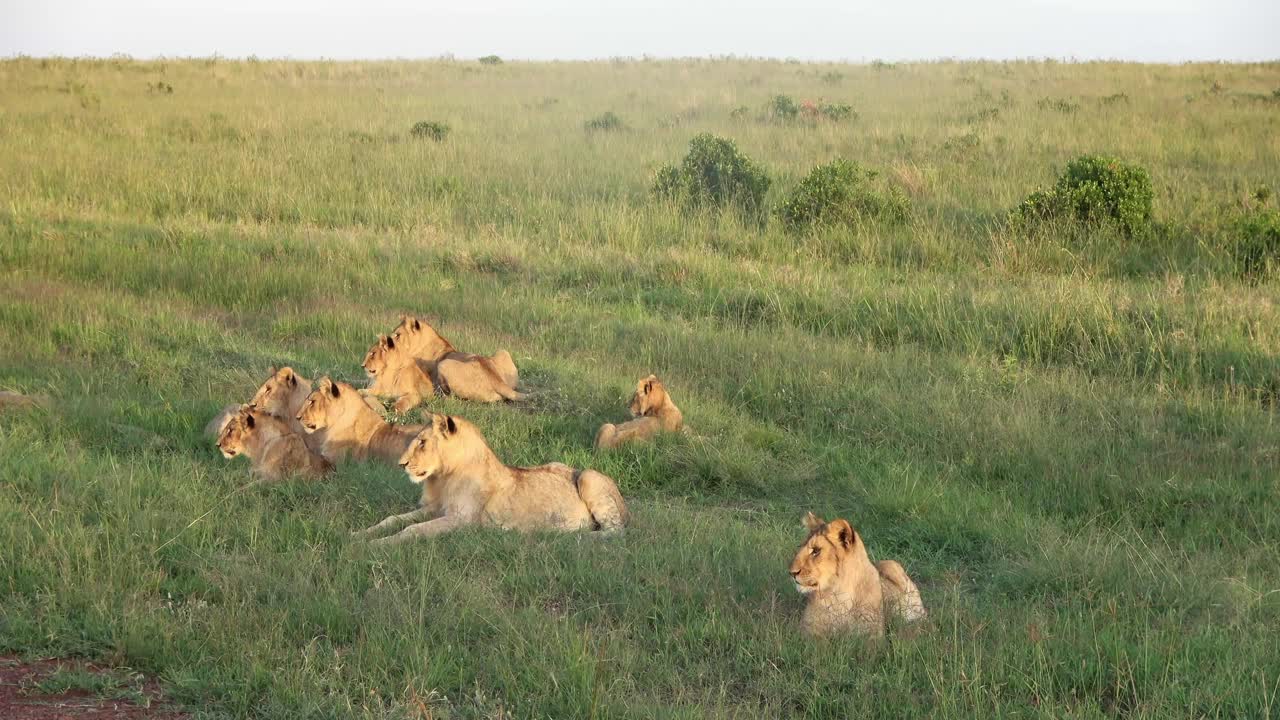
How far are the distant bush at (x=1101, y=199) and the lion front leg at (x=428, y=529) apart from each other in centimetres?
1002

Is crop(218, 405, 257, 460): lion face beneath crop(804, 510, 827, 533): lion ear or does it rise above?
beneath

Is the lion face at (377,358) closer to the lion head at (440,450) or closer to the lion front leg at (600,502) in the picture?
the lion head at (440,450)

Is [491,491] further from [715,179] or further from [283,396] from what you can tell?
[715,179]

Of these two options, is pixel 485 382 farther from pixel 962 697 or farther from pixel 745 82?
pixel 745 82

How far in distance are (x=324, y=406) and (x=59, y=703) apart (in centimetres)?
332

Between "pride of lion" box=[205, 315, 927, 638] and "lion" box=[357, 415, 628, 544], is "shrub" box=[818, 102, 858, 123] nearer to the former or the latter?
"pride of lion" box=[205, 315, 927, 638]

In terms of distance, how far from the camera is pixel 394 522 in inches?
263

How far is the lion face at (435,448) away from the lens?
6648mm

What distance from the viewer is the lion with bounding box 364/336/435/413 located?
356 inches

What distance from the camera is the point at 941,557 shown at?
6707 millimetres

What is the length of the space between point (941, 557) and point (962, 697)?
6.71ft

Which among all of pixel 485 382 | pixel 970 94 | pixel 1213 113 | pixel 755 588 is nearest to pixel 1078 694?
pixel 755 588

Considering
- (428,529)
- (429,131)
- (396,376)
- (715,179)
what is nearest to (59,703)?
(428,529)

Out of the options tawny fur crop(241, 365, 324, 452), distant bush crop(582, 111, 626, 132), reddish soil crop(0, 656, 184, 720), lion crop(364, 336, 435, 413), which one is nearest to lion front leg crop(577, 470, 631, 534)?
tawny fur crop(241, 365, 324, 452)
